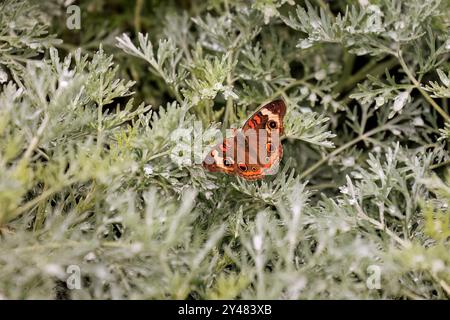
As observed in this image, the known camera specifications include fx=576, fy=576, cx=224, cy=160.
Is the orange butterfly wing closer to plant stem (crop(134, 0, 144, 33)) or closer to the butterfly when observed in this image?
the butterfly

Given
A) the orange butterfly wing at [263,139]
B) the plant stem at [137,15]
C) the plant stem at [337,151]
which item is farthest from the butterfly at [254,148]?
the plant stem at [137,15]

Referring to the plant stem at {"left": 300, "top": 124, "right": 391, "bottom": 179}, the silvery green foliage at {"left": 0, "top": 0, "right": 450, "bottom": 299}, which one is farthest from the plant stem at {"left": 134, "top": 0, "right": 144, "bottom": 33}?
the plant stem at {"left": 300, "top": 124, "right": 391, "bottom": 179}

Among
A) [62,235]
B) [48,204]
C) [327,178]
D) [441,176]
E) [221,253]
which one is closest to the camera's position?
[62,235]

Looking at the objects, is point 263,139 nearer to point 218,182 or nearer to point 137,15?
point 218,182
